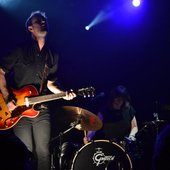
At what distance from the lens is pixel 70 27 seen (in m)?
7.43

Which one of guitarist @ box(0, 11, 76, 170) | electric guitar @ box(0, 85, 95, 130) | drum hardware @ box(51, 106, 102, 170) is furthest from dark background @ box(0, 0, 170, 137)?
electric guitar @ box(0, 85, 95, 130)

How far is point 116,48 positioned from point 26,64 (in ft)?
12.6

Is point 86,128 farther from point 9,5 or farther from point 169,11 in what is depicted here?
point 169,11

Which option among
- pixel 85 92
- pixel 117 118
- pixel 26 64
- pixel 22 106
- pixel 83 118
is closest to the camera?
pixel 22 106

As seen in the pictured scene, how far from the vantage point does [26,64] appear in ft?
14.3

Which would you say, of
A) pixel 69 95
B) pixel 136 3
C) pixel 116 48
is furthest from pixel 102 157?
pixel 136 3

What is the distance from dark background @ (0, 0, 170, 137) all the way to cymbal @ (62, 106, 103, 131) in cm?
200

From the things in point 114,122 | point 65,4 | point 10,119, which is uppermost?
point 65,4

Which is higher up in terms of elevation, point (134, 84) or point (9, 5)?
point (9, 5)

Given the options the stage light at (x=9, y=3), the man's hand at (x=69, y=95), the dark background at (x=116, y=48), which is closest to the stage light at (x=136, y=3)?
the dark background at (x=116, y=48)

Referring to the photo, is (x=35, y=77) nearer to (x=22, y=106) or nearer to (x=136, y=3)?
(x=22, y=106)

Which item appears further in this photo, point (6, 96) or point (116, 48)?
point (116, 48)

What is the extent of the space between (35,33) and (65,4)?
9.95 ft

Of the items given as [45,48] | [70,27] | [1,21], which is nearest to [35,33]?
[45,48]
